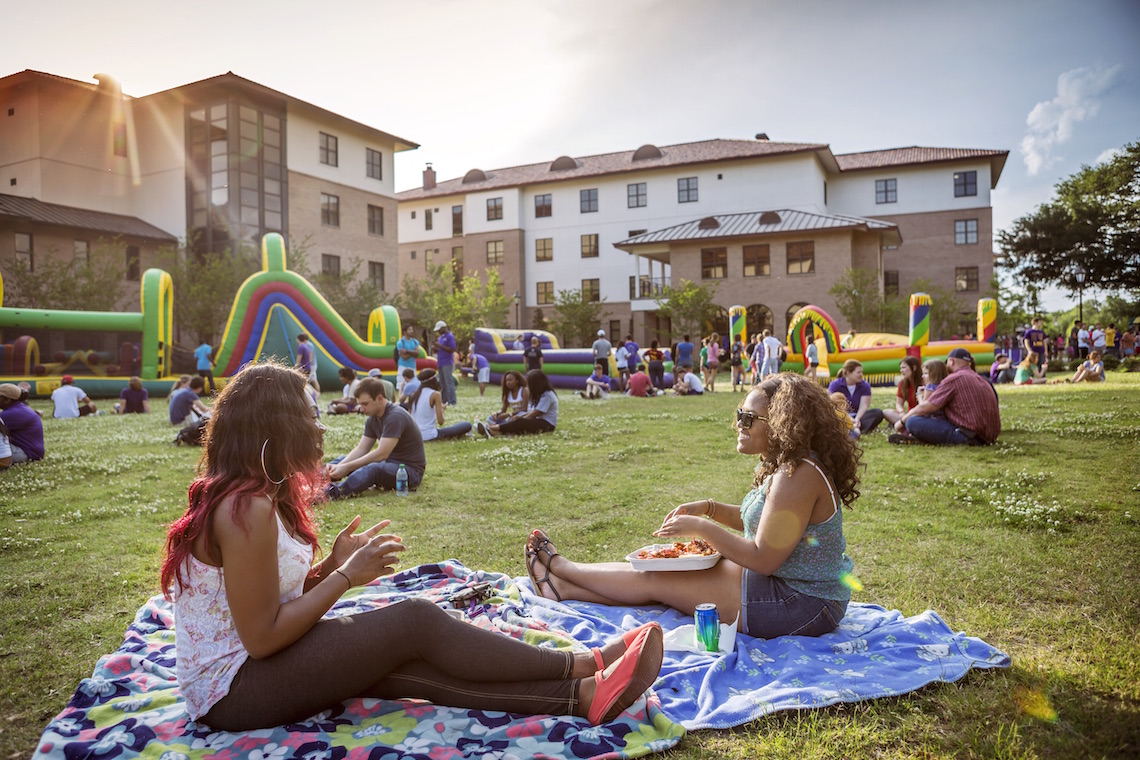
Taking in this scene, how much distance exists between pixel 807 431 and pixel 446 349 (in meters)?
14.8

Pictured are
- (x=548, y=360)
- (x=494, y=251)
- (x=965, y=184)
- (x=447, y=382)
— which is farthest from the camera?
(x=494, y=251)

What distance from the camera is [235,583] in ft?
8.18

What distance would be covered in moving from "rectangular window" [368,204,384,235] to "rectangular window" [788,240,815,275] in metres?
23.3

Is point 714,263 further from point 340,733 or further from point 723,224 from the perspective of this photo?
point 340,733

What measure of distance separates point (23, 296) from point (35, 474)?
80.9ft

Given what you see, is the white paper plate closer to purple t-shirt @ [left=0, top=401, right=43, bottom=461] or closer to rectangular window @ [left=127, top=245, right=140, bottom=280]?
purple t-shirt @ [left=0, top=401, right=43, bottom=461]

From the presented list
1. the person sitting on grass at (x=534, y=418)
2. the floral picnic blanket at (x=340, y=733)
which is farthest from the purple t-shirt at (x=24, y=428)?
the floral picnic blanket at (x=340, y=733)

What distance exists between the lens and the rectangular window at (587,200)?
49.4m

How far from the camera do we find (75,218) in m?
31.4

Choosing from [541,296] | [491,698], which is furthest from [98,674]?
[541,296]

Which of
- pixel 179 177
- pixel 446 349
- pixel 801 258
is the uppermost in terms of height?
pixel 179 177

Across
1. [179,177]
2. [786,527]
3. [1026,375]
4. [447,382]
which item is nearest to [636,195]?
[179,177]

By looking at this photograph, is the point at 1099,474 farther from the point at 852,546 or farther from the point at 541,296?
the point at 541,296

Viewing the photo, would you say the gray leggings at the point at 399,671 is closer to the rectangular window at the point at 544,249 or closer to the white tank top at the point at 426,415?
the white tank top at the point at 426,415
